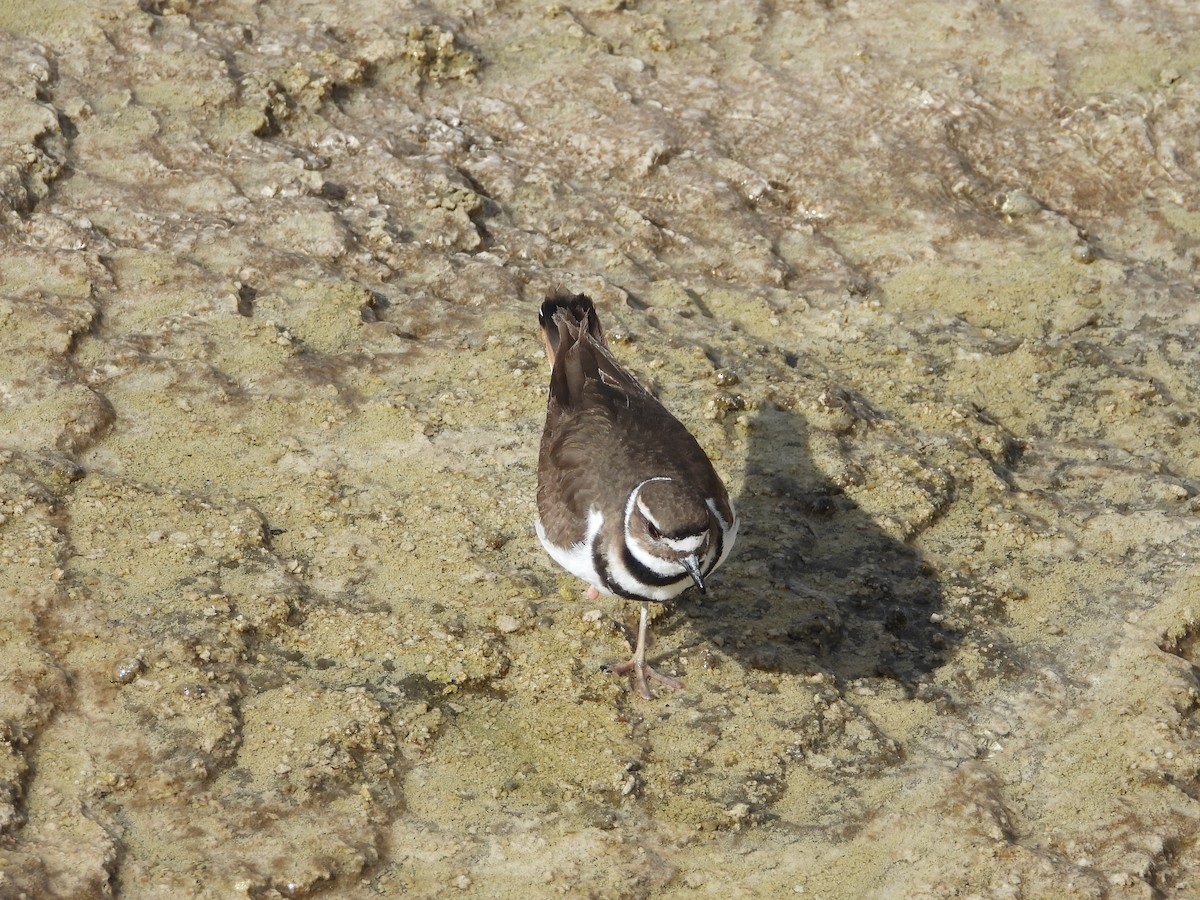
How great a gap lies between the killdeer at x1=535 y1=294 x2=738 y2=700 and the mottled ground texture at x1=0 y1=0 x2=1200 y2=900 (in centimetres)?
52

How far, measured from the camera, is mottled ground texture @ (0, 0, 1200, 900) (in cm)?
530

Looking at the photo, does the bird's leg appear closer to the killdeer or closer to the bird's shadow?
the killdeer

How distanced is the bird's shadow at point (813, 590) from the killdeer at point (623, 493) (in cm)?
59

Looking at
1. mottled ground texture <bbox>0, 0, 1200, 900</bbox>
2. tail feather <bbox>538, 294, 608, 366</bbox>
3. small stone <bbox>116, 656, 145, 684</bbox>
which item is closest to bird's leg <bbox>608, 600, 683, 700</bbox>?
mottled ground texture <bbox>0, 0, 1200, 900</bbox>

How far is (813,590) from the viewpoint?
6.78 m

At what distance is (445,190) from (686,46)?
2.78m

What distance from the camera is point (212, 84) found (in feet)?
30.0

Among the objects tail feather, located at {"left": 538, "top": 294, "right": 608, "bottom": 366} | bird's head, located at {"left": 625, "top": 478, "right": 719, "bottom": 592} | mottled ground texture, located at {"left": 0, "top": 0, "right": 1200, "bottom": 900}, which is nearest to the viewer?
mottled ground texture, located at {"left": 0, "top": 0, "right": 1200, "bottom": 900}

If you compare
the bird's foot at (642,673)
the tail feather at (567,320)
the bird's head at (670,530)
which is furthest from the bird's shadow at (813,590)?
the tail feather at (567,320)

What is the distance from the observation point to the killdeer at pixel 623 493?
578 cm

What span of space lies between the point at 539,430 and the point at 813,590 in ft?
6.00

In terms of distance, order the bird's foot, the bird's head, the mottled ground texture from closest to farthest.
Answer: the mottled ground texture, the bird's head, the bird's foot

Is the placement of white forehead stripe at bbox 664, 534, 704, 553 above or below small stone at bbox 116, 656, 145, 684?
above

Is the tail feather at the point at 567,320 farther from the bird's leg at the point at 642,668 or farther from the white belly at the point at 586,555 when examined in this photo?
the bird's leg at the point at 642,668
